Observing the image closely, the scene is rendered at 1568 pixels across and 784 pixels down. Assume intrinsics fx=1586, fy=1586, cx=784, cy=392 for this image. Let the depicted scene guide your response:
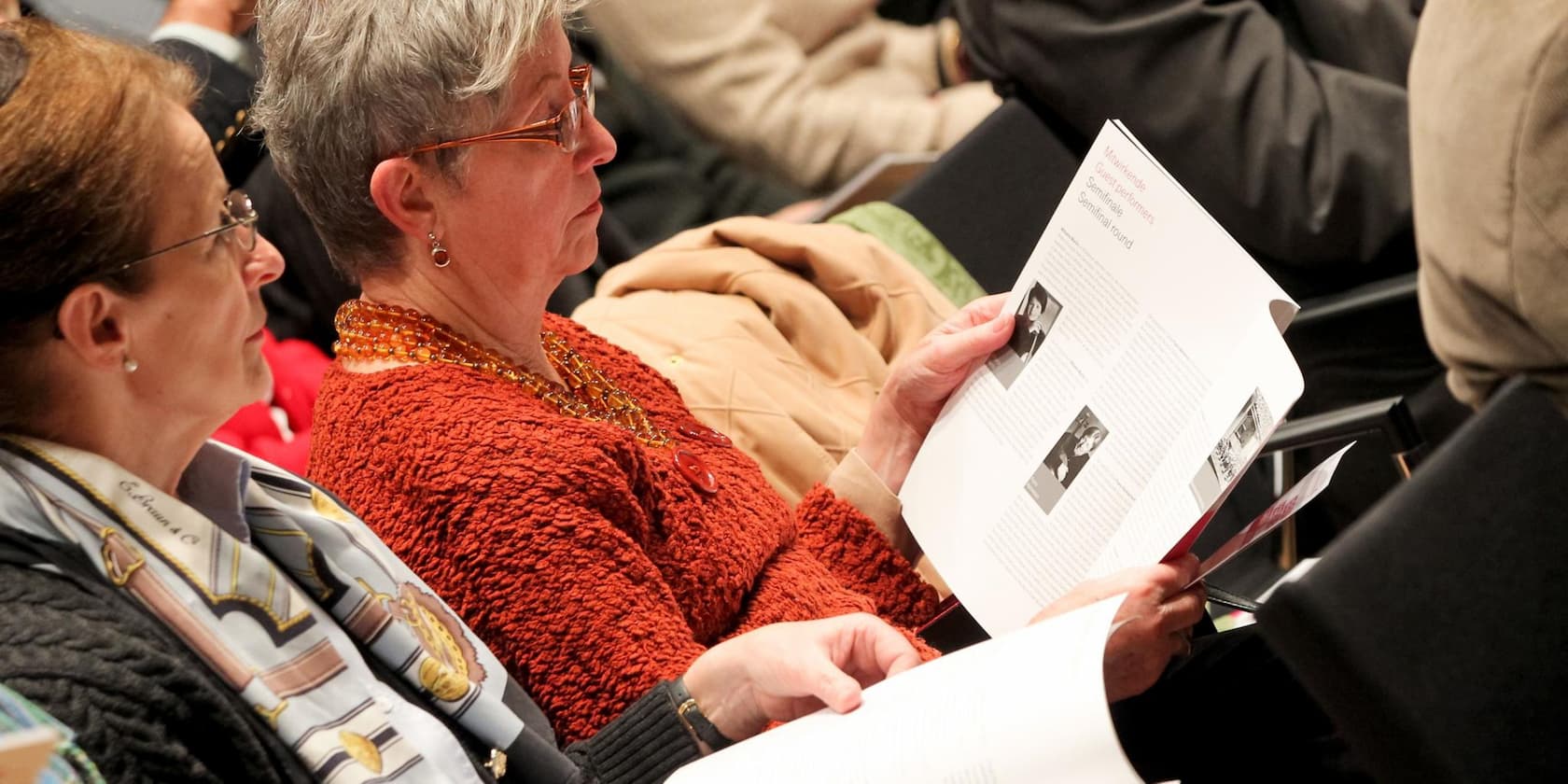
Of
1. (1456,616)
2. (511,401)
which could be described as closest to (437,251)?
(511,401)

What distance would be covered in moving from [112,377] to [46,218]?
0.13 meters

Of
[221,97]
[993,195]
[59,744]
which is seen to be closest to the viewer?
[59,744]

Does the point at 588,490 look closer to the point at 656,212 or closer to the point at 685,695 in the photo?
the point at 685,695

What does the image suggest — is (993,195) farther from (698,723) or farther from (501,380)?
(698,723)

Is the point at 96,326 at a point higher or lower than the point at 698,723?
higher

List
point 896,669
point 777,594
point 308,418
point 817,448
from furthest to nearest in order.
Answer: point 308,418, point 817,448, point 777,594, point 896,669

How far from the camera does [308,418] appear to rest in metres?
2.24

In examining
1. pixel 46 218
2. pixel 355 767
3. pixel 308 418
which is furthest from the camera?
pixel 308 418

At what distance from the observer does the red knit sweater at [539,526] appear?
146cm

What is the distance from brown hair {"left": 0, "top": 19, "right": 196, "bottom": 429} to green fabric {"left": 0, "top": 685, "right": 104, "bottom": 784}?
242 mm

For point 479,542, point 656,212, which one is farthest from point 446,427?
point 656,212

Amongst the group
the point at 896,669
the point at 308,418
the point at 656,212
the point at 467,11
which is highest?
the point at 467,11

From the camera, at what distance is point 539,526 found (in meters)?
1.45

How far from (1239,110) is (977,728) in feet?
5.72
